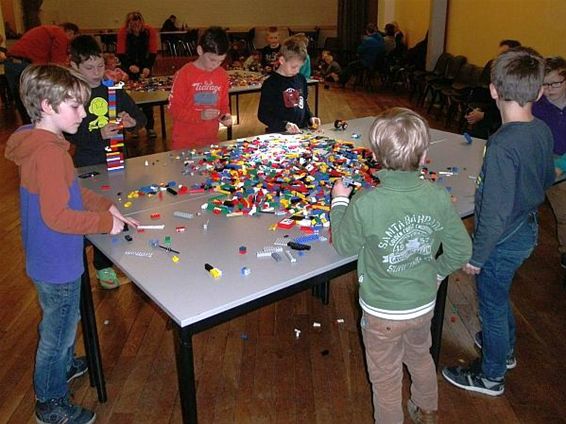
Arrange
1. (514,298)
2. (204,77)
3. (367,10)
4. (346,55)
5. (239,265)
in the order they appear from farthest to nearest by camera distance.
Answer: (367,10) < (346,55) < (204,77) < (514,298) < (239,265)

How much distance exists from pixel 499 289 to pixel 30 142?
1864 millimetres

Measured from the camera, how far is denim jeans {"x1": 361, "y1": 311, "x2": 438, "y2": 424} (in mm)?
1791

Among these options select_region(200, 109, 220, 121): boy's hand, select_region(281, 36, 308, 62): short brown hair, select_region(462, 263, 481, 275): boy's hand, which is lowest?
select_region(462, 263, 481, 275): boy's hand

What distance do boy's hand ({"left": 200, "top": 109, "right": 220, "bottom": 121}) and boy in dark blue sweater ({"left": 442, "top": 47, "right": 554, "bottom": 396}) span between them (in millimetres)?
1913

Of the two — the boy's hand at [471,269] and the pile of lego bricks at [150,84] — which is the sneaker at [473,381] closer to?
the boy's hand at [471,269]

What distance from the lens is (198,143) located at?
362 cm

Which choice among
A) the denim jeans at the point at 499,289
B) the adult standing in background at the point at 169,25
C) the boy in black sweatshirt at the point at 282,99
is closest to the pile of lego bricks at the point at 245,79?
the boy in black sweatshirt at the point at 282,99

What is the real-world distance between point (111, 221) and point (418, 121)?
3.52ft

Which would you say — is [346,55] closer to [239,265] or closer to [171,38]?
[171,38]

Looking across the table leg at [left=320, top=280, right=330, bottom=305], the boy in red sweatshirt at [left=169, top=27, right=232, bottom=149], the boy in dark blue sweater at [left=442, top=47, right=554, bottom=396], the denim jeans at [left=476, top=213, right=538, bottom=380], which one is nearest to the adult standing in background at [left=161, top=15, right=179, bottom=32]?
the boy in red sweatshirt at [left=169, top=27, right=232, bottom=149]

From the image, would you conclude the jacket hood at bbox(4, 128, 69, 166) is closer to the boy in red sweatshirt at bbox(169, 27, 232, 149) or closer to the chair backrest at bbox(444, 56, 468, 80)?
the boy in red sweatshirt at bbox(169, 27, 232, 149)

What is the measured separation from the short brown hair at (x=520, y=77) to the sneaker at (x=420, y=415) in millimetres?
1235

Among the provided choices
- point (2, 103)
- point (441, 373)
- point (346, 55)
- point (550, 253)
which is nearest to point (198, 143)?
point (441, 373)

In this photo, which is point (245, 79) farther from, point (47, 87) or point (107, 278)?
point (47, 87)
